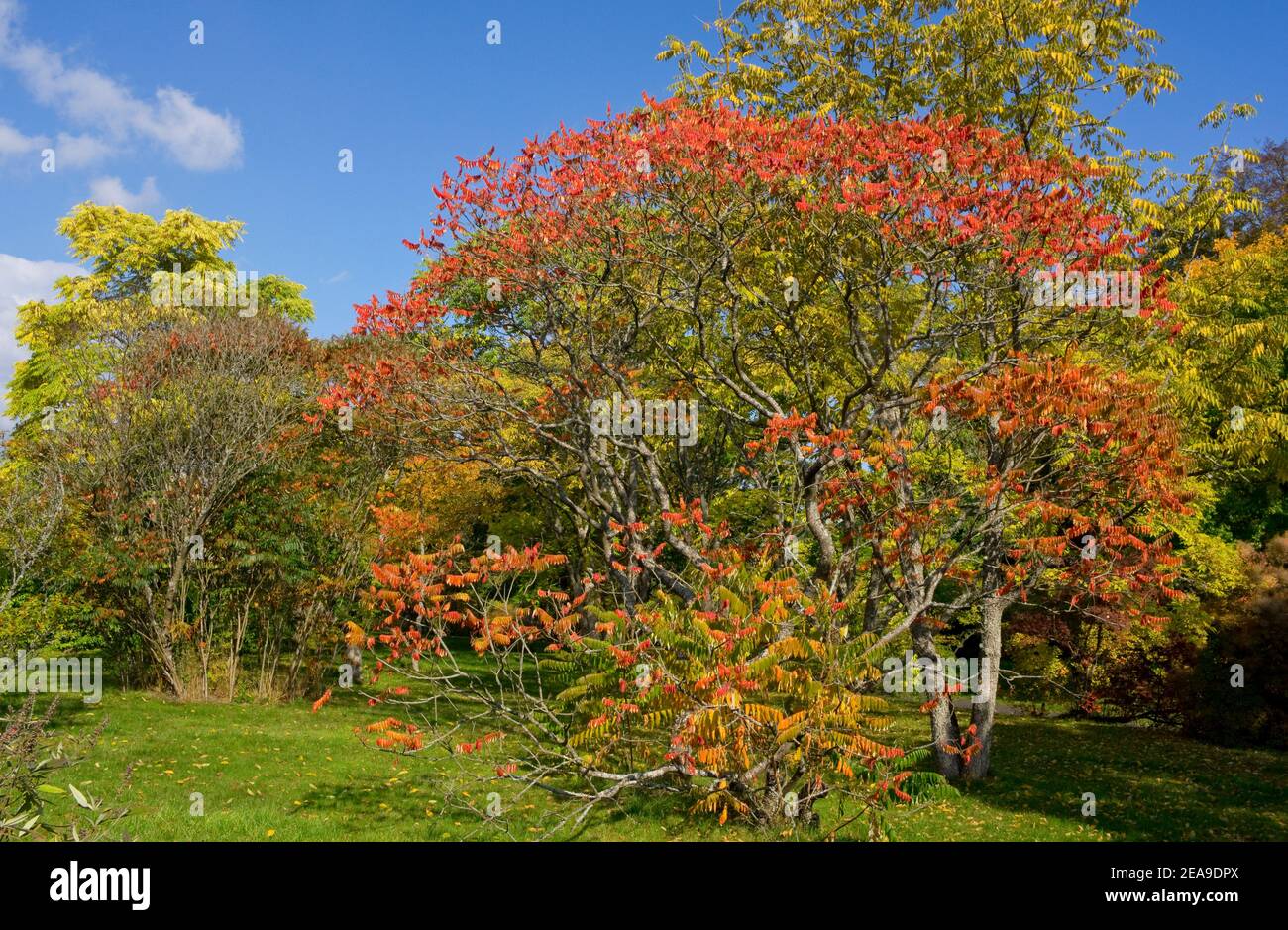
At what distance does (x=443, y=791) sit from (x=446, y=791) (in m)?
0.86

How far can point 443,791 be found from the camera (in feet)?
33.4

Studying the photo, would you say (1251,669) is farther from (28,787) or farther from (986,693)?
(28,787)

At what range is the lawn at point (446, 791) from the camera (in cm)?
861

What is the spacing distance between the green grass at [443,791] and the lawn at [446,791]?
25 millimetres

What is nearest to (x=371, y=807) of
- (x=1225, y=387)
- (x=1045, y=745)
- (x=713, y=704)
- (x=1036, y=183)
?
(x=713, y=704)

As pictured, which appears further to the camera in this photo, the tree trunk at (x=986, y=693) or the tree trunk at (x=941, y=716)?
the tree trunk at (x=986, y=693)

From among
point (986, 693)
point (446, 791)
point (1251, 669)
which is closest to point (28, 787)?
point (446, 791)

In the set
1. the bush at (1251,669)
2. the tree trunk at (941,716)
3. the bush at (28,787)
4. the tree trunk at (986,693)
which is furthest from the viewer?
the bush at (1251,669)

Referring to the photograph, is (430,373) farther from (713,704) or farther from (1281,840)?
(1281,840)

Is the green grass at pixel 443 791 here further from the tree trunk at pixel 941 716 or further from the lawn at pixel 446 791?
the tree trunk at pixel 941 716

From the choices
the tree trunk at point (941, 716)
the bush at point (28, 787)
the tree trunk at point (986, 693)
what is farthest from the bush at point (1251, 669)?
the bush at point (28, 787)

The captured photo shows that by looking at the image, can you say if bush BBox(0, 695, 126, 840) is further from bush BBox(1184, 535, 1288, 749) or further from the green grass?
bush BBox(1184, 535, 1288, 749)

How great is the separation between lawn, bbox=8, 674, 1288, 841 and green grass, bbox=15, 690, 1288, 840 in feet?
0.08
